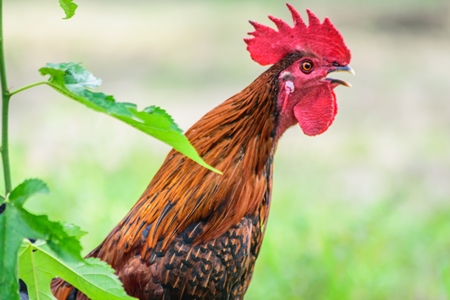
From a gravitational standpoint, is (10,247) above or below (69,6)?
below

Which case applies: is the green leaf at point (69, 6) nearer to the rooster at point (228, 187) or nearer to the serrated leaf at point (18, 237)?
the serrated leaf at point (18, 237)

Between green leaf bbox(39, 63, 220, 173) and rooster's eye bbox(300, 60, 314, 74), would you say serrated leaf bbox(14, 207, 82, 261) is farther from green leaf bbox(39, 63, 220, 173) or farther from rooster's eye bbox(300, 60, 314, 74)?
rooster's eye bbox(300, 60, 314, 74)

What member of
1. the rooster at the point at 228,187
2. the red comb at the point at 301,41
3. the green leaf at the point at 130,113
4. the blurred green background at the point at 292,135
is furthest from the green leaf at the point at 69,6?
the blurred green background at the point at 292,135

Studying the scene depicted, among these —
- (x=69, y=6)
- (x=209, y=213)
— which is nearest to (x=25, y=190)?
(x=69, y=6)

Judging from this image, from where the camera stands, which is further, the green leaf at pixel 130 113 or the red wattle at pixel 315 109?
the red wattle at pixel 315 109

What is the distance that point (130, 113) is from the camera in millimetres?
1020

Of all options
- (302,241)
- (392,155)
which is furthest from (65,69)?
(392,155)

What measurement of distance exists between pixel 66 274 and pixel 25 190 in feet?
0.70

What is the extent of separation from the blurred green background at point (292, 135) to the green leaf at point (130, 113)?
2682 millimetres

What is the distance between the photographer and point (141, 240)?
2.17 meters

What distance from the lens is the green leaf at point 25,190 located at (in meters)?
0.97

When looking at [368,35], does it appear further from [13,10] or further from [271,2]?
[13,10]

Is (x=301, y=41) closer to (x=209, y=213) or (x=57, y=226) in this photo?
(x=209, y=213)

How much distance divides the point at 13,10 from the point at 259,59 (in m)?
9.05
